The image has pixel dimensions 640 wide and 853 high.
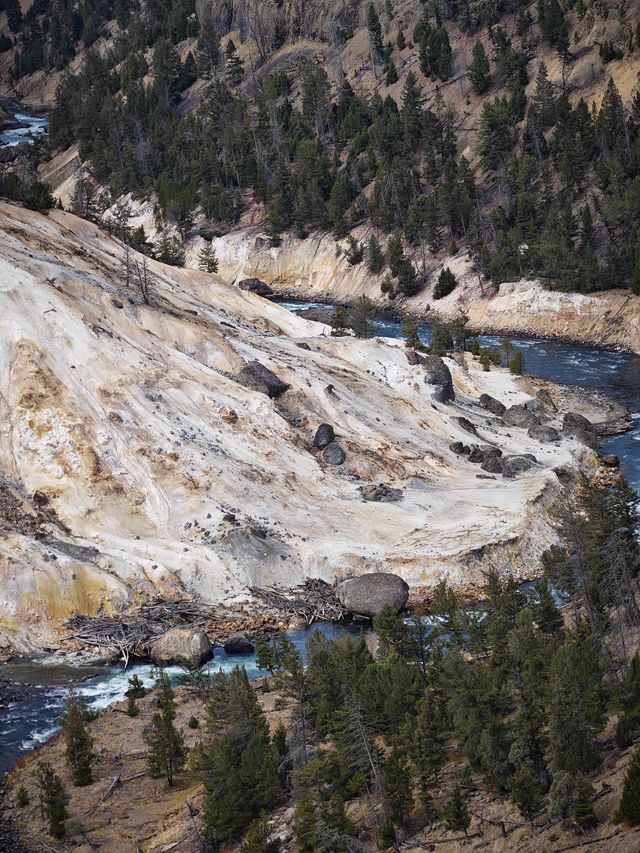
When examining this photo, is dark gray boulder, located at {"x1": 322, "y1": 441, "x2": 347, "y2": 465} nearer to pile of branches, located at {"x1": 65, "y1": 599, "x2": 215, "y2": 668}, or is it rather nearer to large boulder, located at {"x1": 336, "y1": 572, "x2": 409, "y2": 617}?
large boulder, located at {"x1": 336, "y1": 572, "x2": 409, "y2": 617}

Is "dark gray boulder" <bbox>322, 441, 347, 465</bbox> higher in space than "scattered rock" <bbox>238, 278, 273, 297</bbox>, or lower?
higher

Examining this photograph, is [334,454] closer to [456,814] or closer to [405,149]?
[456,814]

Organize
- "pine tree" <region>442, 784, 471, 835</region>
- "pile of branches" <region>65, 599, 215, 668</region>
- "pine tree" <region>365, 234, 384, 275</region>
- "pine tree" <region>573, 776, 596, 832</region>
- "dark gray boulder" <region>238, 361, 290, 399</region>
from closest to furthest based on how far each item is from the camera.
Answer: "pine tree" <region>573, 776, 596, 832</region> < "pine tree" <region>442, 784, 471, 835</region> < "pile of branches" <region>65, 599, 215, 668</region> < "dark gray boulder" <region>238, 361, 290, 399</region> < "pine tree" <region>365, 234, 384, 275</region>

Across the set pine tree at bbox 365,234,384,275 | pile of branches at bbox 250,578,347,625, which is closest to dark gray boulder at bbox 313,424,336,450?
pile of branches at bbox 250,578,347,625

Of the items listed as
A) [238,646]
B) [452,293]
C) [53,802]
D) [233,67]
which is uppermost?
[233,67]

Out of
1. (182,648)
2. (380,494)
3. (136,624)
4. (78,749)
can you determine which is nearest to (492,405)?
(380,494)

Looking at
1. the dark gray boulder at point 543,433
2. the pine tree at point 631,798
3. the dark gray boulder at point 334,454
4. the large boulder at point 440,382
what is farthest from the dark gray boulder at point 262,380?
the pine tree at point 631,798

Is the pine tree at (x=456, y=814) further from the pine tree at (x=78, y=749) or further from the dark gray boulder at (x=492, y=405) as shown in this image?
the dark gray boulder at (x=492, y=405)
